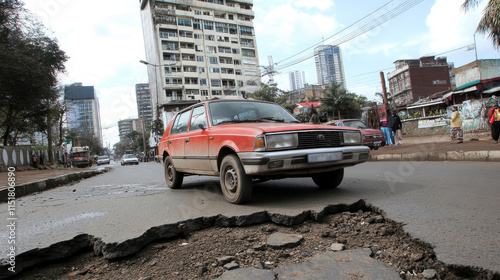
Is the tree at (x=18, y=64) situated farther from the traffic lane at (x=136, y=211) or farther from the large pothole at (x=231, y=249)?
the large pothole at (x=231, y=249)

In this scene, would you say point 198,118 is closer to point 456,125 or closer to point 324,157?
point 324,157

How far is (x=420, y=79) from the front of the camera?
44375 mm

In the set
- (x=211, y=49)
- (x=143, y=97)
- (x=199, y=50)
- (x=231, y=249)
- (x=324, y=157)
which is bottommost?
(x=231, y=249)

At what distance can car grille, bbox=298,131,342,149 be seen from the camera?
324 cm

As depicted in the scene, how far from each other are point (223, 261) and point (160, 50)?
56.0 metres

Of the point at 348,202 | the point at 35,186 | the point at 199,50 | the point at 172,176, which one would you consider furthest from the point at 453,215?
the point at 199,50

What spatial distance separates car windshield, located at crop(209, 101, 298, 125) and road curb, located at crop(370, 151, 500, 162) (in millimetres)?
5647

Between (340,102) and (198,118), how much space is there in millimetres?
Result: 31274

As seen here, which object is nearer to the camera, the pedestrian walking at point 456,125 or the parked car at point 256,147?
the parked car at point 256,147

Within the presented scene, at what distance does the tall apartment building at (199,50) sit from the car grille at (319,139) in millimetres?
48080

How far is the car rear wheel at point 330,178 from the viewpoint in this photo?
3959 mm

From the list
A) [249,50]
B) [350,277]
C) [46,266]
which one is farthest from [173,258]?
[249,50]

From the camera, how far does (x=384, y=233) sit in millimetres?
2221

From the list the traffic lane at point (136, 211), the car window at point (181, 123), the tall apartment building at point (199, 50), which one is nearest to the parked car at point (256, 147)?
the car window at point (181, 123)
